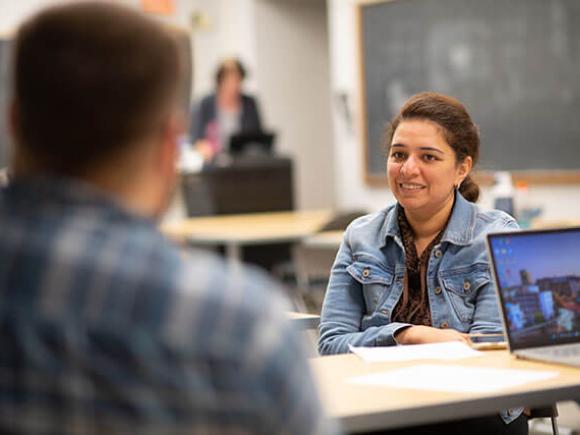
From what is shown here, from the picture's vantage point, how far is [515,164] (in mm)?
7141

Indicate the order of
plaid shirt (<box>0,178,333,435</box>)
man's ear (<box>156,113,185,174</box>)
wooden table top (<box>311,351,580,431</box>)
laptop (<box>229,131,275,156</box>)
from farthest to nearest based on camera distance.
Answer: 1. laptop (<box>229,131,275,156</box>)
2. wooden table top (<box>311,351,580,431</box>)
3. man's ear (<box>156,113,185,174</box>)
4. plaid shirt (<box>0,178,333,435</box>)

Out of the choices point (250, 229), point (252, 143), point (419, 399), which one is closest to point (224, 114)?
point (252, 143)

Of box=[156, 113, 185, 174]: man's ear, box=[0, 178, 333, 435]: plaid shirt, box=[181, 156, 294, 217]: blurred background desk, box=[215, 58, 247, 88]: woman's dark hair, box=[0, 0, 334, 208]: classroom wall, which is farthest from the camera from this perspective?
box=[0, 0, 334, 208]: classroom wall

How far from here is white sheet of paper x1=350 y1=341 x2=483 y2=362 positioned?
2312mm

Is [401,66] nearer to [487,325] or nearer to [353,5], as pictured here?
[353,5]

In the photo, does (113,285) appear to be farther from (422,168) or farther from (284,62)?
(284,62)

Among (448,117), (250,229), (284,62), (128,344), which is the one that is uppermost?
(284,62)

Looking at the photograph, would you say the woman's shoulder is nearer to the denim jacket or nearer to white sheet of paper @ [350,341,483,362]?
the denim jacket

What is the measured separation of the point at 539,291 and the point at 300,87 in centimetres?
854

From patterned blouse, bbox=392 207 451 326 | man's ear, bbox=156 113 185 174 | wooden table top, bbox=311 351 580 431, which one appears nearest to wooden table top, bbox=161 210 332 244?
patterned blouse, bbox=392 207 451 326

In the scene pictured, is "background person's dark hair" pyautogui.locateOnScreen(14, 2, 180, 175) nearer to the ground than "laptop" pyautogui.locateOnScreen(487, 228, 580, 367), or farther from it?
farther from it

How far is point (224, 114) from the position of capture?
8875 mm

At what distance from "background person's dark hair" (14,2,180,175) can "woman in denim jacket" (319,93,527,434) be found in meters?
1.57

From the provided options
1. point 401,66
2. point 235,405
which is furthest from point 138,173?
point 401,66
